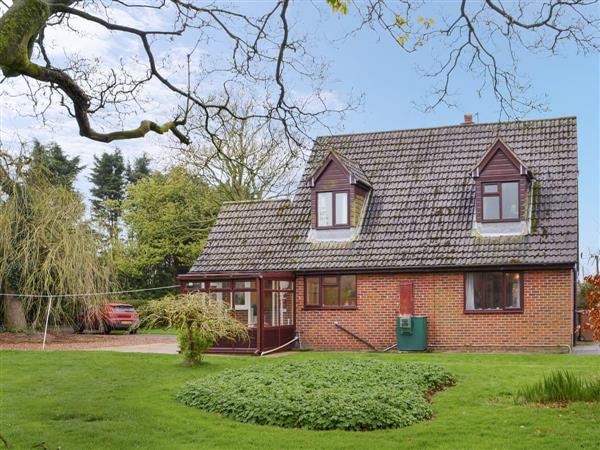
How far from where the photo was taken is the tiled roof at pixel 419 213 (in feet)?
76.8

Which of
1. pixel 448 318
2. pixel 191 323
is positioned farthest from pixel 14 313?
pixel 448 318

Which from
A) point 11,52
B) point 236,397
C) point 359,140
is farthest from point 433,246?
point 11,52

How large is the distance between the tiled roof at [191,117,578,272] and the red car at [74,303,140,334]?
7977 mm

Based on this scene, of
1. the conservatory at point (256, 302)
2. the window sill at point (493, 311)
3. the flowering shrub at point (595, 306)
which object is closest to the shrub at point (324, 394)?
the flowering shrub at point (595, 306)

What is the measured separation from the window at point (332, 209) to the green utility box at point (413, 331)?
13.0 feet

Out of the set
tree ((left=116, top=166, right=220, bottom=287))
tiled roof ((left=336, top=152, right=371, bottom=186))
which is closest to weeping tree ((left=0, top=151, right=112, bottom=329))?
tiled roof ((left=336, top=152, right=371, bottom=186))

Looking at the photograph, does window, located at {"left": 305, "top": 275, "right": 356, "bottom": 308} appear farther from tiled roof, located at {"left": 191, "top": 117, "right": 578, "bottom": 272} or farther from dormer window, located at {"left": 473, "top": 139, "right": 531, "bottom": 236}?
dormer window, located at {"left": 473, "top": 139, "right": 531, "bottom": 236}

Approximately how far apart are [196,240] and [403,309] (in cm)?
2303

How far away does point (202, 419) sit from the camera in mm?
12180

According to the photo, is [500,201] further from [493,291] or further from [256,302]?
[256,302]

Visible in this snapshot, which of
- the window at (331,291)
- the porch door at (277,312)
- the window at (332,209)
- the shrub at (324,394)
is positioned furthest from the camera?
the window at (332,209)

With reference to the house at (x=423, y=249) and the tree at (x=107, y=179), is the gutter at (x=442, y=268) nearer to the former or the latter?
the house at (x=423, y=249)

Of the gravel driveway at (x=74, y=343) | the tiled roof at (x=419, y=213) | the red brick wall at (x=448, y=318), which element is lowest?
the gravel driveway at (x=74, y=343)

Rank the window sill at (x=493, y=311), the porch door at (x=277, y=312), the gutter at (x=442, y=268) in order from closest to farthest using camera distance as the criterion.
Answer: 1. the gutter at (x=442, y=268)
2. the window sill at (x=493, y=311)
3. the porch door at (x=277, y=312)
